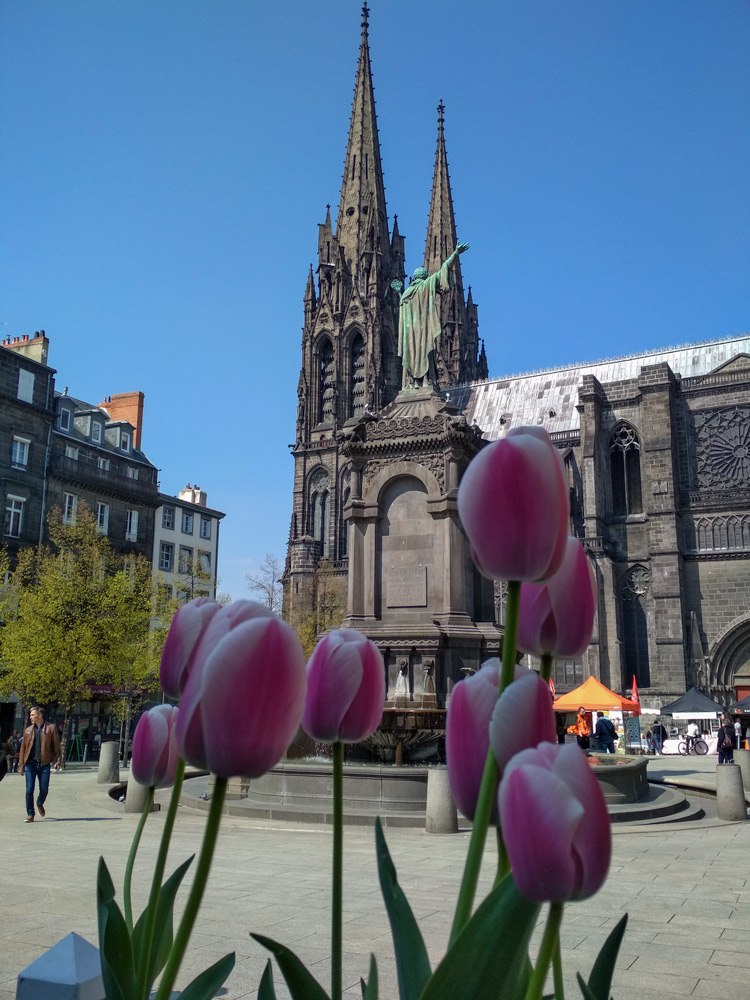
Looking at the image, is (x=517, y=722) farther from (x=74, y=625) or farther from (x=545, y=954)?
(x=74, y=625)

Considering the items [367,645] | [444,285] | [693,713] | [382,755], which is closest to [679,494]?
[693,713]

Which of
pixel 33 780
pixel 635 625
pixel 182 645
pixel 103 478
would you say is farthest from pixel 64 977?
pixel 635 625

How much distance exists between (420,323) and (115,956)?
1961cm

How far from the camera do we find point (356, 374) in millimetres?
70875

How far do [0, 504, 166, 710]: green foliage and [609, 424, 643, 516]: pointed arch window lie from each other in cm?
3021

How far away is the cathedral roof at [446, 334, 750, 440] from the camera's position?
59625mm

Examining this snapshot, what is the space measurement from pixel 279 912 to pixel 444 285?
15.9m

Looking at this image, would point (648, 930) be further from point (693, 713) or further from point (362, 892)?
point (693, 713)

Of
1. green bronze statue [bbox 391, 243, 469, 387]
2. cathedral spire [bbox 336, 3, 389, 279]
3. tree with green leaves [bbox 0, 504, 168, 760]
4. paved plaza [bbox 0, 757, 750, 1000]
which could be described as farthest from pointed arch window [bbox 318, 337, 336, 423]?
paved plaza [bbox 0, 757, 750, 1000]

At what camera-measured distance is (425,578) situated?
17.3 meters

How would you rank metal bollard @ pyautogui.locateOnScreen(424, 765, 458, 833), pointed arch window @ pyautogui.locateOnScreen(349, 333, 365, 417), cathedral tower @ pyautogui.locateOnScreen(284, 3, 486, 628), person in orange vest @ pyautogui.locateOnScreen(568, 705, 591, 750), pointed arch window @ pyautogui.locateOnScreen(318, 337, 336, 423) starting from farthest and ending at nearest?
pointed arch window @ pyautogui.locateOnScreen(318, 337, 336, 423), pointed arch window @ pyautogui.locateOnScreen(349, 333, 365, 417), cathedral tower @ pyautogui.locateOnScreen(284, 3, 486, 628), person in orange vest @ pyautogui.locateOnScreen(568, 705, 591, 750), metal bollard @ pyautogui.locateOnScreen(424, 765, 458, 833)

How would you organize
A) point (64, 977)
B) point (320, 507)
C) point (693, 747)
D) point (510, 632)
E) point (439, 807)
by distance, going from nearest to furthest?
point (510, 632), point (64, 977), point (439, 807), point (693, 747), point (320, 507)

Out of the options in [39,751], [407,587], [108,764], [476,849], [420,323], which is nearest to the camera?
[476,849]

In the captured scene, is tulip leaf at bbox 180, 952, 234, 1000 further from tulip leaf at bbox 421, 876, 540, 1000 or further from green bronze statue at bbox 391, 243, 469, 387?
green bronze statue at bbox 391, 243, 469, 387
